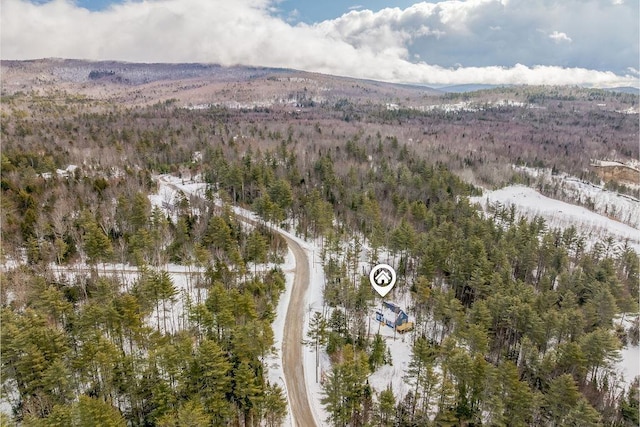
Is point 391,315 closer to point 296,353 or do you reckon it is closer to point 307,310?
point 307,310

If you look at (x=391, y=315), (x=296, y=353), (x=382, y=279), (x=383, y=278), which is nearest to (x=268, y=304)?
Answer: (x=296, y=353)

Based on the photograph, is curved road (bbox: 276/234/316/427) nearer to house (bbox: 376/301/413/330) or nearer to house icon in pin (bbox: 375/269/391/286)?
house icon in pin (bbox: 375/269/391/286)

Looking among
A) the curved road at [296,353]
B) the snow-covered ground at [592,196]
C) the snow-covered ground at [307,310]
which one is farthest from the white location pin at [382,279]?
the snow-covered ground at [592,196]

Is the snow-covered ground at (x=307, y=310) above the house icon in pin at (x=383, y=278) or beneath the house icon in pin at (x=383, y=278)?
beneath

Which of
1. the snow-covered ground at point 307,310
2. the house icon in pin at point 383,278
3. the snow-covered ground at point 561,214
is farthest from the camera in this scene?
the snow-covered ground at point 561,214

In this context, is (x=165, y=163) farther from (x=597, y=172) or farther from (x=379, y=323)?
(x=597, y=172)

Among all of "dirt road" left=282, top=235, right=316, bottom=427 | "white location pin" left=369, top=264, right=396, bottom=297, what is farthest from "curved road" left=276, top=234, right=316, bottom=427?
"white location pin" left=369, top=264, right=396, bottom=297

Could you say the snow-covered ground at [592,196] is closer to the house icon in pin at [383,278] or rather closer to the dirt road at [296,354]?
the house icon in pin at [383,278]
